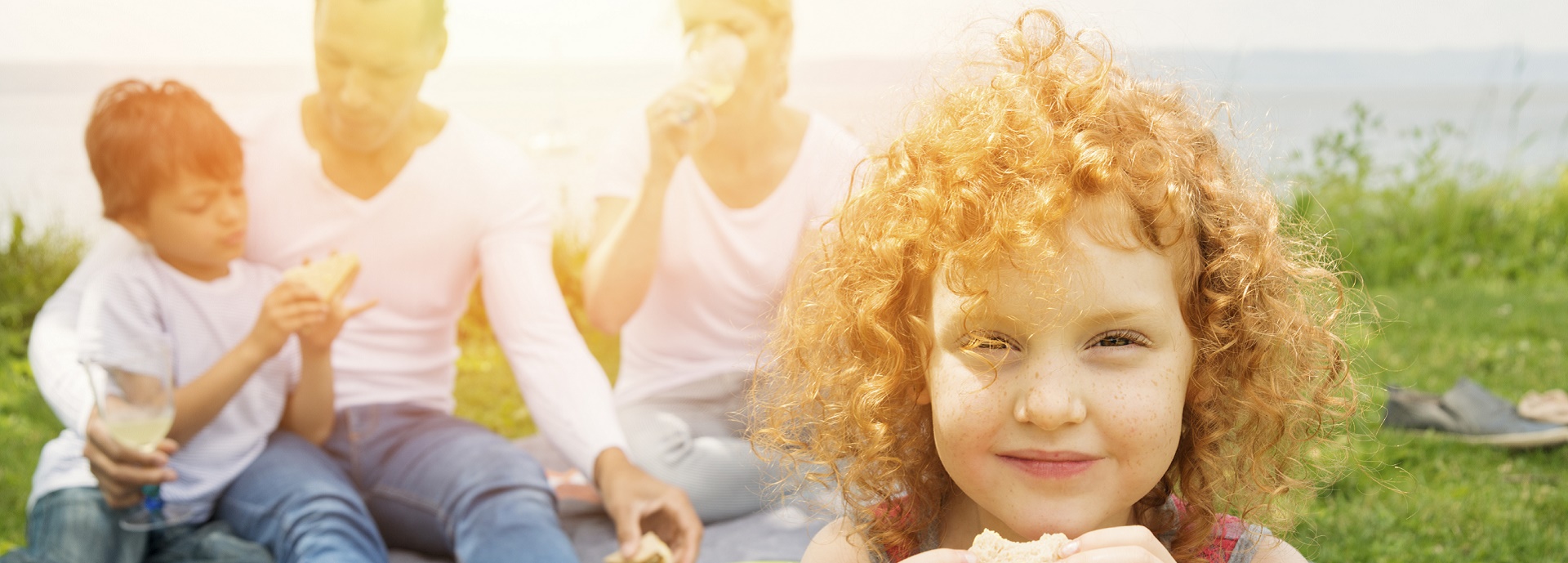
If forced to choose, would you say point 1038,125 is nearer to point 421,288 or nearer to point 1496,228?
point 421,288

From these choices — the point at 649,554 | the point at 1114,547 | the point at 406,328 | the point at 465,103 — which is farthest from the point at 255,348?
the point at 1114,547

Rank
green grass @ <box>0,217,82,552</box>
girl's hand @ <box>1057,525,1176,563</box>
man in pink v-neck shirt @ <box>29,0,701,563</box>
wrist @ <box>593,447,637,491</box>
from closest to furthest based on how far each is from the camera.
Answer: girl's hand @ <box>1057,525,1176,563</box>
man in pink v-neck shirt @ <box>29,0,701,563</box>
wrist @ <box>593,447,637,491</box>
green grass @ <box>0,217,82,552</box>

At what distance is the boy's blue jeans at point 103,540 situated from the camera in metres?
2.73

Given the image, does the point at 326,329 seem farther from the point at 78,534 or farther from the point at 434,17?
the point at 434,17

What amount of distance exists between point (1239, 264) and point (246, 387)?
2262 mm

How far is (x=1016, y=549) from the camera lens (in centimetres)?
140

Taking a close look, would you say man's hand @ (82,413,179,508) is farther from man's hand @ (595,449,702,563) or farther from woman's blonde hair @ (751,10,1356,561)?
woman's blonde hair @ (751,10,1356,561)

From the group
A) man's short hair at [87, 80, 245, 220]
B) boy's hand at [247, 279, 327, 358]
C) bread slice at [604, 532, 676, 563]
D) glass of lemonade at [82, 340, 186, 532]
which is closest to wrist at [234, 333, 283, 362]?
boy's hand at [247, 279, 327, 358]

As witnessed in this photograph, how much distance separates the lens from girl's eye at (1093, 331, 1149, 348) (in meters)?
1.45

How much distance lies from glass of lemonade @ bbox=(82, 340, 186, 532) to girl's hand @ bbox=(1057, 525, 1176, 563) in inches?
83.1

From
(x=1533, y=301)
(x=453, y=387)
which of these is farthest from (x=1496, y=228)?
(x=453, y=387)

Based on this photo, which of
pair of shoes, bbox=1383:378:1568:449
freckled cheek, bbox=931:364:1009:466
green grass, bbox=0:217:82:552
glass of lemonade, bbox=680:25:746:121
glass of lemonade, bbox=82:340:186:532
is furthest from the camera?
pair of shoes, bbox=1383:378:1568:449

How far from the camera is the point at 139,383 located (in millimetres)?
2697

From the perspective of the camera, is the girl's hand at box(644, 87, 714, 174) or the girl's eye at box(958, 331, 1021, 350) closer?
the girl's eye at box(958, 331, 1021, 350)
